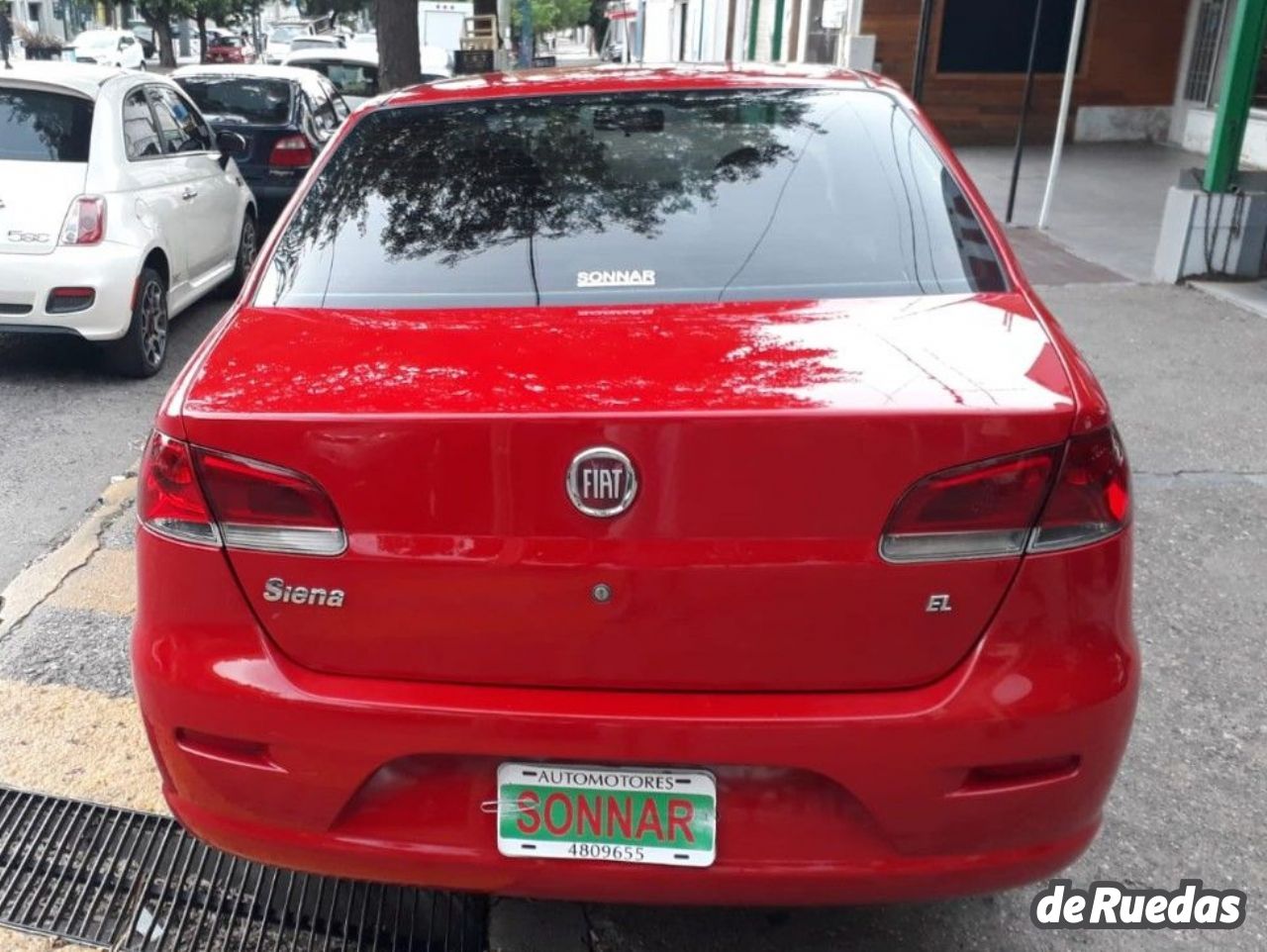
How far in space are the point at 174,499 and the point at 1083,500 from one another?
1.52 m

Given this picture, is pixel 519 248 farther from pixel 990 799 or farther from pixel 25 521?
pixel 25 521

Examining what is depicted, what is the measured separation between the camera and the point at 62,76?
21.8ft

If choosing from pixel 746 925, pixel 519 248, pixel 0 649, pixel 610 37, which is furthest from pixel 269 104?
pixel 610 37

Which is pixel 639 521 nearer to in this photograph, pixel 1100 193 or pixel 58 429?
pixel 58 429

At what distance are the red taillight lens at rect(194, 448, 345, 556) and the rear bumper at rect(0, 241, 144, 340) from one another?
4.68 m

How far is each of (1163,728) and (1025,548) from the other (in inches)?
66.8

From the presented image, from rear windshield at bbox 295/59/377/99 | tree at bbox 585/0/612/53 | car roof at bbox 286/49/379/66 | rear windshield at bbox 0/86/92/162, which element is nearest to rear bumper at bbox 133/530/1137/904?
rear windshield at bbox 0/86/92/162

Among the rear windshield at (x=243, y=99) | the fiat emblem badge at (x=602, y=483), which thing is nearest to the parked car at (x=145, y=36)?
the rear windshield at (x=243, y=99)

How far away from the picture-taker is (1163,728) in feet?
11.0

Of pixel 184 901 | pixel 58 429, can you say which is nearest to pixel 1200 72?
pixel 58 429

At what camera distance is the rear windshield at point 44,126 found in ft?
20.9

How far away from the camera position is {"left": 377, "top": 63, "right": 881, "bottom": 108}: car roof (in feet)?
10.4

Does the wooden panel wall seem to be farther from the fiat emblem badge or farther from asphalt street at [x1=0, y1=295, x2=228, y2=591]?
the fiat emblem badge

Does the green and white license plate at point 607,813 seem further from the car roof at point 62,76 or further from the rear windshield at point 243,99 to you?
the rear windshield at point 243,99
